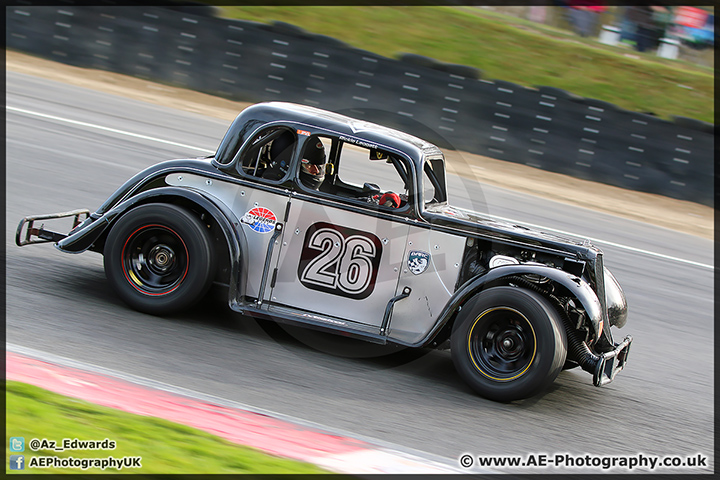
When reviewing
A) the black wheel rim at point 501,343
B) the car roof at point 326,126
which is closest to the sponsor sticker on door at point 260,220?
the car roof at point 326,126

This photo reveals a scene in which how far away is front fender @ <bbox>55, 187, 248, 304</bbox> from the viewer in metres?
5.79

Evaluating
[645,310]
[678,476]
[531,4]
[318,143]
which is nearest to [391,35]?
[531,4]

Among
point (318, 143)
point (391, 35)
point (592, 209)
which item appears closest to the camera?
point (318, 143)

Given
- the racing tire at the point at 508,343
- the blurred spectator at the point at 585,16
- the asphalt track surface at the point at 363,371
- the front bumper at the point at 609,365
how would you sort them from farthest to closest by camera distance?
the blurred spectator at the point at 585,16 → the front bumper at the point at 609,365 → the racing tire at the point at 508,343 → the asphalt track surface at the point at 363,371

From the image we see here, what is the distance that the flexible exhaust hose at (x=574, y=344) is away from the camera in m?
5.44

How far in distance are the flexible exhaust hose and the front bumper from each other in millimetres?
36

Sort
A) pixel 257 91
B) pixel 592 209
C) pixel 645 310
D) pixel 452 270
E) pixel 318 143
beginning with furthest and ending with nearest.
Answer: pixel 257 91 < pixel 592 209 < pixel 645 310 < pixel 318 143 < pixel 452 270

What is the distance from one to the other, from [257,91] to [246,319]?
413 inches

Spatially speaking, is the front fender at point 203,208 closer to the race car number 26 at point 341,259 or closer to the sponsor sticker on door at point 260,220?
the sponsor sticker on door at point 260,220

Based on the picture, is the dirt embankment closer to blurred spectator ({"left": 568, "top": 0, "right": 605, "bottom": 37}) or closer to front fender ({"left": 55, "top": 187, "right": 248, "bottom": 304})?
blurred spectator ({"left": 568, "top": 0, "right": 605, "bottom": 37})

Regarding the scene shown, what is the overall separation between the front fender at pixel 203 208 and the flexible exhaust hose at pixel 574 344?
2.18 meters

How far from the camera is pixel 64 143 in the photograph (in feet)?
37.3

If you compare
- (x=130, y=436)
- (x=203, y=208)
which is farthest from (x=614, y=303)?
(x=130, y=436)

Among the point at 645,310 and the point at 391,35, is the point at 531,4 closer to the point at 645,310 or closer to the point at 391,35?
the point at 391,35
